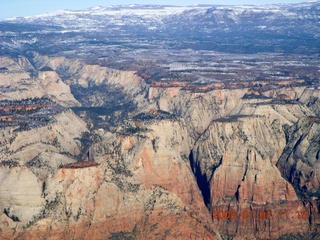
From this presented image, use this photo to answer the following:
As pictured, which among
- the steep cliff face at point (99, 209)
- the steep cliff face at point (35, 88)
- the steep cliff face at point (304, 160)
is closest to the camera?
the steep cliff face at point (99, 209)

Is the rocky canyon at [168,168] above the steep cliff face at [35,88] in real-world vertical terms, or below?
above

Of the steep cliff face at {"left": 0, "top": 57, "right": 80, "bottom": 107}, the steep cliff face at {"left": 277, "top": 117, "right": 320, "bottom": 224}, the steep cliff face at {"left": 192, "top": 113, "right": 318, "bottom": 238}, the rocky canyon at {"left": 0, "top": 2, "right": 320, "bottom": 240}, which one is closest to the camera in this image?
the rocky canyon at {"left": 0, "top": 2, "right": 320, "bottom": 240}

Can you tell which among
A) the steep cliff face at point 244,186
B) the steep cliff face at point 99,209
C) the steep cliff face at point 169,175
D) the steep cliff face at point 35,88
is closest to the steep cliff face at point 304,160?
the steep cliff face at point 169,175

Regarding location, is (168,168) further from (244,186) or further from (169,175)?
(244,186)

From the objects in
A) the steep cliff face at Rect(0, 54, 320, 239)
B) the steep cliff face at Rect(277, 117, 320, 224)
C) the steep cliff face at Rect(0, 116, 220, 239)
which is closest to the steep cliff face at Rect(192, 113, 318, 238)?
the steep cliff face at Rect(0, 54, 320, 239)

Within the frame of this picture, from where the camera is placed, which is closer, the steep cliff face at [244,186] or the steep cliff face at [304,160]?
the steep cliff face at [244,186]

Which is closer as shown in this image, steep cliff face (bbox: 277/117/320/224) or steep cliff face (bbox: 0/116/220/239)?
steep cliff face (bbox: 0/116/220/239)

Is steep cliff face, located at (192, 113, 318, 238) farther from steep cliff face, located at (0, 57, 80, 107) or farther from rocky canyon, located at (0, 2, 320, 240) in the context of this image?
steep cliff face, located at (0, 57, 80, 107)

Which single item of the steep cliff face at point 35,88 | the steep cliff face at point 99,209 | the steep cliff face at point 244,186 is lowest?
the steep cliff face at point 35,88

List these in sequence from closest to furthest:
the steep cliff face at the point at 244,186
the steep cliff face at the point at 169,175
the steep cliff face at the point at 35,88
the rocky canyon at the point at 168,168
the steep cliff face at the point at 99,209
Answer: the steep cliff face at the point at 99,209, the steep cliff face at the point at 169,175, the rocky canyon at the point at 168,168, the steep cliff face at the point at 244,186, the steep cliff face at the point at 35,88

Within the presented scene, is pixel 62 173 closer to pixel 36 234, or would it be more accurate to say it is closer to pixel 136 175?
pixel 36 234

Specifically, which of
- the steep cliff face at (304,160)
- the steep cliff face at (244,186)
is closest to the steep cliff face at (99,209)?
the steep cliff face at (244,186)

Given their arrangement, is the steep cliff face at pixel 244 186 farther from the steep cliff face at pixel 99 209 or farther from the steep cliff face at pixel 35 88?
the steep cliff face at pixel 35 88
